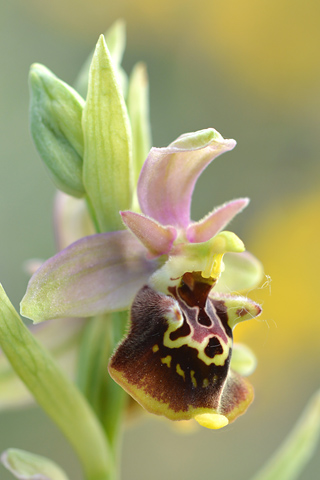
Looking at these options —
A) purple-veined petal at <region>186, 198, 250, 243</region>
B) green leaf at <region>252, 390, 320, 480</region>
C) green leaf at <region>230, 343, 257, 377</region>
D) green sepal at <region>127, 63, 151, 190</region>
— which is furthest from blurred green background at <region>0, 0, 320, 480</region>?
purple-veined petal at <region>186, 198, 250, 243</region>

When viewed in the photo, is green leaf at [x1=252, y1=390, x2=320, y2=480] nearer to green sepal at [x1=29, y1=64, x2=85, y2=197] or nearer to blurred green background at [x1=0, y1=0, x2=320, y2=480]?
green sepal at [x1=29, y1=64, x2=85, y2=197]

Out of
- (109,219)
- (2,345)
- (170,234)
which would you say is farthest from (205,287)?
(2,345)

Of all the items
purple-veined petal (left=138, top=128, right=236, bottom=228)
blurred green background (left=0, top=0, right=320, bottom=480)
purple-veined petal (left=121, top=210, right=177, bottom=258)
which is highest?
purple-veined petal (left=138, top=128, right=236, bottom=228)

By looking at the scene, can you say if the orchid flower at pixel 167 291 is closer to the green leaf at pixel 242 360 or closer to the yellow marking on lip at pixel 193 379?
the yellow marking on lip at pixel 193 379

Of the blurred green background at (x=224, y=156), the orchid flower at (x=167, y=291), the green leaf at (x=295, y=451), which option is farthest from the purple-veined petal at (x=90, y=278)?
the blurred green background at (x=224, y=156)

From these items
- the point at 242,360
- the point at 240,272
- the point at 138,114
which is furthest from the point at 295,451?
the point at 138,114

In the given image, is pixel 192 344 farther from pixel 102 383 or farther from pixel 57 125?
pixel 57 125

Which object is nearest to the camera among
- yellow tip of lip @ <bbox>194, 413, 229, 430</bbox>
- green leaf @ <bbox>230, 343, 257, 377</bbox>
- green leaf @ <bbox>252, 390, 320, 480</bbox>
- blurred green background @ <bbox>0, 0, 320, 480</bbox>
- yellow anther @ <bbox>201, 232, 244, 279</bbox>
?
yellow tip of lip @ <bbox>194, 413, 229, 430</bbox>
